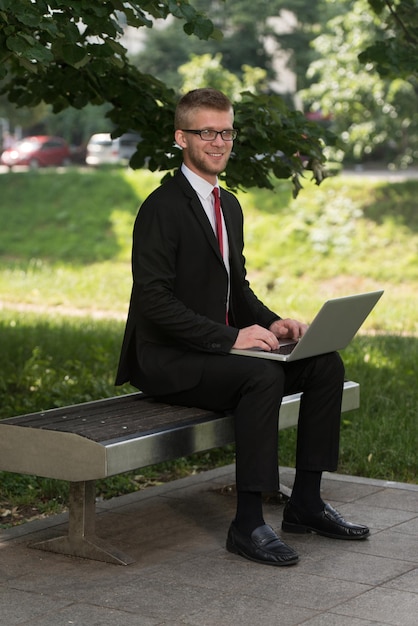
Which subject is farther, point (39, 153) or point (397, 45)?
point (39, 153)

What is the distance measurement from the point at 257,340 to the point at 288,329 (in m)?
0.44

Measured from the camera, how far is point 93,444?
453 centimetres

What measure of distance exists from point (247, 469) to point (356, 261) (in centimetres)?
1631

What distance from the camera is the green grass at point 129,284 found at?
23.0 ft

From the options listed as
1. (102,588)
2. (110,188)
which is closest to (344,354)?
(102,588)

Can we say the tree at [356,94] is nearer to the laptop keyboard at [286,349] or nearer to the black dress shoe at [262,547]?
the laptop keyboard at [286,349]

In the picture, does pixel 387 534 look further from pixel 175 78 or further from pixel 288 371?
pixel 175 78

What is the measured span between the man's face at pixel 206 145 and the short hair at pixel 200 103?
0.06ft

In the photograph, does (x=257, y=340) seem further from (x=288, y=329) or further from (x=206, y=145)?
(x=206, y=145)

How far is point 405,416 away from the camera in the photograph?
749 cm

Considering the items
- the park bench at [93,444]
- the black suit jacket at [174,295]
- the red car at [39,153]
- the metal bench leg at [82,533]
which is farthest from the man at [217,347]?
the red car at [39,153]

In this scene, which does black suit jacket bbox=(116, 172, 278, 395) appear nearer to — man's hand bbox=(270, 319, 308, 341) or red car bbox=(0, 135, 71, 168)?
man's hand bbox=(270, 319, 308, 341)

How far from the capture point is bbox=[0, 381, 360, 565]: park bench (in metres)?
4.57

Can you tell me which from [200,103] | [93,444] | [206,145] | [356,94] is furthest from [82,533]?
[356,94]
